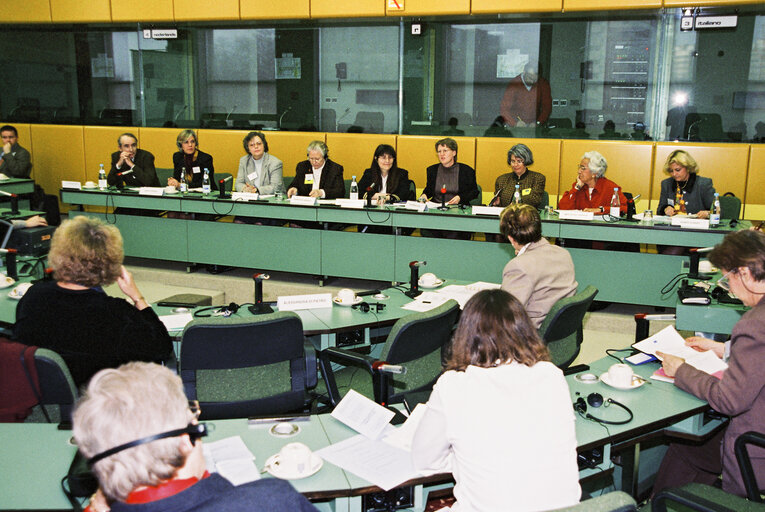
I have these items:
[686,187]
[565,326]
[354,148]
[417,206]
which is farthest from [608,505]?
[354,148]

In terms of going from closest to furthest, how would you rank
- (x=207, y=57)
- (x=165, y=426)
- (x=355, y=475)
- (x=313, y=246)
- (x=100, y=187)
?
(x=165, y=426)
(x=355, y=475)
(x=313, y=246)
(x=100, y=187)
(x=207, y=57)

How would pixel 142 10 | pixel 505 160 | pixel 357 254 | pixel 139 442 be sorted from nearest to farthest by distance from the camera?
1. pixel 139 442
2. pixel 357 254
3. pixel 505 160
4. pixel 142 10

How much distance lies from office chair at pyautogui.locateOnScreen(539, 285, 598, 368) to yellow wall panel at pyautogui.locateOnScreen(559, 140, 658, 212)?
405 centimetres

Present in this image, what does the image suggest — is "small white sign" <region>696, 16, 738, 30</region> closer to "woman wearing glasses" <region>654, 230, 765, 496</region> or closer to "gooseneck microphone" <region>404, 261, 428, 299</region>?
"gooseneck microphone" <region>404, 261, 428, 299</region>

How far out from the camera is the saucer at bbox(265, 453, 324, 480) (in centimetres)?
183

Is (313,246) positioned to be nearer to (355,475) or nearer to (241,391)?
(241,391)

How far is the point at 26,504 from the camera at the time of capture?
1685mm

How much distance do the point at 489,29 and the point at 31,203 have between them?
564 centimetres

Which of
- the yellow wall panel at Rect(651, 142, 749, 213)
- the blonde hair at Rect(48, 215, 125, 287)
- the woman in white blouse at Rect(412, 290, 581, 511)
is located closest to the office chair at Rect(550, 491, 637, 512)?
the woman in white blouse at Rect(412, 290, 581, 511)

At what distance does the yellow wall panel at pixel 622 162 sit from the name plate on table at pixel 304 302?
4.32 meters

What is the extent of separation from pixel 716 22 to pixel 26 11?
857 centimetres

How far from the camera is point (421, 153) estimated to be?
7.64 metres

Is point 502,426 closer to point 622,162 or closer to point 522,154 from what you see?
point 522,154

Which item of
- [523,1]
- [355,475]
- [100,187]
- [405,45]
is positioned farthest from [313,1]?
[355,475]
